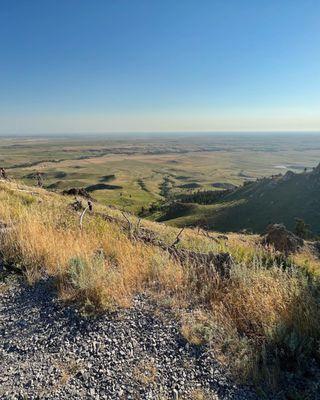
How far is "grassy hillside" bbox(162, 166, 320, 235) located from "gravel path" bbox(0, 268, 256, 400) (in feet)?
147

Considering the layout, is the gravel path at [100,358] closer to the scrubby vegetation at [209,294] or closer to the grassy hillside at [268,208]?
the scrubby vegetation at [209,294]

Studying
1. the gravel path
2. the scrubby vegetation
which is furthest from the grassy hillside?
the gravel path

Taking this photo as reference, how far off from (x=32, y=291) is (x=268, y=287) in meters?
3.48

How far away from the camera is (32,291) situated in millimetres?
5371

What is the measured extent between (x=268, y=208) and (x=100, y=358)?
5602cm

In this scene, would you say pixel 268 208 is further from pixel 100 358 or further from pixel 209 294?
pixel 100 358

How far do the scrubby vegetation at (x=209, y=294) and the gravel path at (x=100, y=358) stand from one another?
0.74ft

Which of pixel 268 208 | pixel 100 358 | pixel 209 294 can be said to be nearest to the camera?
pixel 100 358

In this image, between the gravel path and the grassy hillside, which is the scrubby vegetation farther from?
the grassy hillside

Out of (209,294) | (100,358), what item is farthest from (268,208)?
(100,358)

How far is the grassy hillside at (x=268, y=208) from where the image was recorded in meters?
51.5

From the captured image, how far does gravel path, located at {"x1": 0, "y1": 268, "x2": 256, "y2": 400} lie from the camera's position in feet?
11.5

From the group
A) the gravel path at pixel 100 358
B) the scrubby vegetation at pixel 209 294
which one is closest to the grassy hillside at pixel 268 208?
the scrubby vegetation at pixel 209 294

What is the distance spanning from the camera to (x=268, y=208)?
57.0 m
